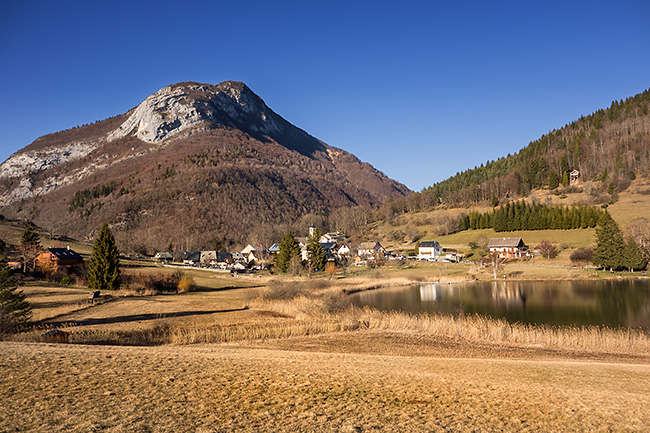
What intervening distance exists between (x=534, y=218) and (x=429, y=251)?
1116 inches

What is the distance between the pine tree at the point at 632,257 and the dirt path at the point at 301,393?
59322mm

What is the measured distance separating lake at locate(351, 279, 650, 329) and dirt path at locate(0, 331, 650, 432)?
20.0 m

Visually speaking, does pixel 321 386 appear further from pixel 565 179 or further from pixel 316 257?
pixel 565 179

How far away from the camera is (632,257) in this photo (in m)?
62.1

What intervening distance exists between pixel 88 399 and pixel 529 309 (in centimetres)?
3888

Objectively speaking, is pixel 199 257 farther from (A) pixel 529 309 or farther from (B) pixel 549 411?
(B) pixel 549 411

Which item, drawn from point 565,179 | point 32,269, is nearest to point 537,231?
point 565,179

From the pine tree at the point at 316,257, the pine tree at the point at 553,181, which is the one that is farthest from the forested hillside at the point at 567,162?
the pine tree at the point at 316,257

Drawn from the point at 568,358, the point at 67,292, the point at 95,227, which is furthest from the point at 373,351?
the point at 95,227

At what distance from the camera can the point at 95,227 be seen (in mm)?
155250

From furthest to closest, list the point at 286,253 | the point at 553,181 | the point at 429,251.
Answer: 1. the point at 553,181
2. the point at 429,251
3. the point at 286,253

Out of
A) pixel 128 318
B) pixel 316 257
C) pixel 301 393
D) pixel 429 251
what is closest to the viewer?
pixel 301 393

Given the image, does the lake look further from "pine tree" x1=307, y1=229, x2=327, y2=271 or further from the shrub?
the shrub

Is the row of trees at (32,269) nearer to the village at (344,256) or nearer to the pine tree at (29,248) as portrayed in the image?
the pine tree at (29,248)
